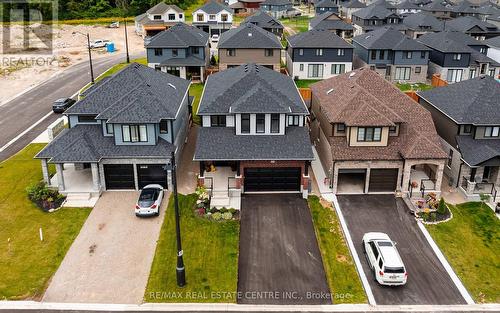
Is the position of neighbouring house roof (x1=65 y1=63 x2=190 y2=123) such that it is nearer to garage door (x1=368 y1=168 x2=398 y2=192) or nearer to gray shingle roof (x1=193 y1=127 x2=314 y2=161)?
gray shingle roof (x1=193 y1=127 x2=314 y2=161)

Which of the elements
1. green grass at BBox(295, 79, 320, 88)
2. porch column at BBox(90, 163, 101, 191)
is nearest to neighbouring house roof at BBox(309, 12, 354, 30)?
green grass at BBox(295, 79, 320, 88)

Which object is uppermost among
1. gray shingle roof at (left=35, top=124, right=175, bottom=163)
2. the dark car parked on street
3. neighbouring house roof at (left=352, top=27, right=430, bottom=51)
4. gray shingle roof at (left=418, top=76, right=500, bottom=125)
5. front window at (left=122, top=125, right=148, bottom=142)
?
neighbouring house roof at (left=352, top=27, right=430, bottom=51)

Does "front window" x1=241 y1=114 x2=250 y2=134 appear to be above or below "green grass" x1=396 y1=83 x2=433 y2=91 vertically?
above

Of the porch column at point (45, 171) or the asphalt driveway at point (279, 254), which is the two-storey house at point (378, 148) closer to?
the asphalt driveway at point (279, 254)

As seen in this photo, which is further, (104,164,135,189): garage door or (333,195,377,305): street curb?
(104,164,135,189): garage door

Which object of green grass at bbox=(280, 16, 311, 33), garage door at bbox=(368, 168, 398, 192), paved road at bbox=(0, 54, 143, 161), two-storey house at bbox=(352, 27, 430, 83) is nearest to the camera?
garage door at bbox=(368, 168, 398, 192)

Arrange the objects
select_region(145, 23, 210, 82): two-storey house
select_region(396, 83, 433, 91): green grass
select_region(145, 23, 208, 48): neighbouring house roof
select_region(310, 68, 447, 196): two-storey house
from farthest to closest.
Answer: select_region(145, 23, 208, 48): neighbouring house roof
select_region(145, 23, 210, 82): two-storey house
select_region(396, 83, 433, 91): green grass
select_region(310, 68, 447, 196): two-storey house
